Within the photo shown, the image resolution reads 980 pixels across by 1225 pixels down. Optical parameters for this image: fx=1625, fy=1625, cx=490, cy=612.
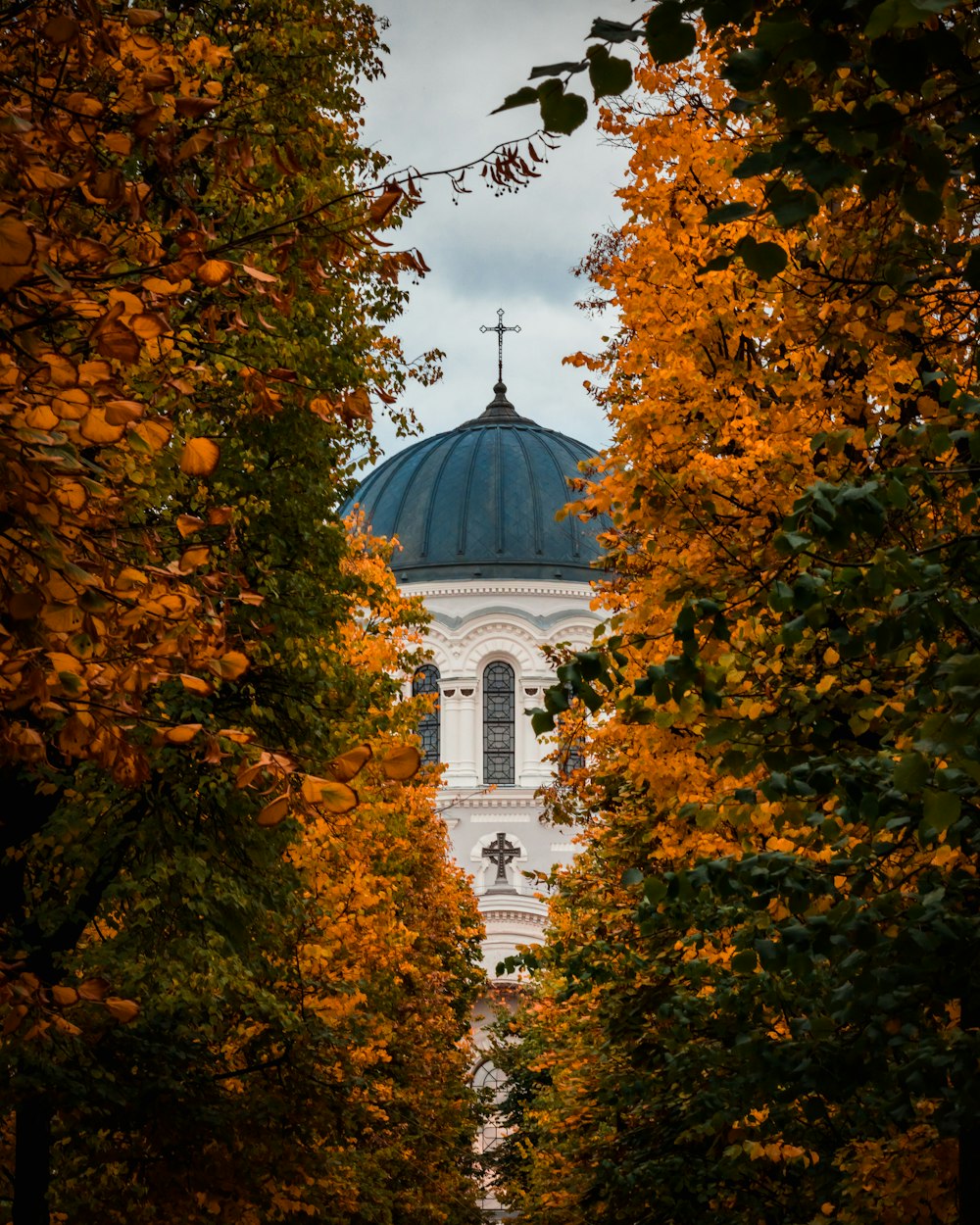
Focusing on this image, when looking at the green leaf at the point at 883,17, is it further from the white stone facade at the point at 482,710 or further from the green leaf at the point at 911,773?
the white stone facade at the point at 482,710

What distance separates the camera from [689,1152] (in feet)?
52.4

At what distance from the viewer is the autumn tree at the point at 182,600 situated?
527 centimetres

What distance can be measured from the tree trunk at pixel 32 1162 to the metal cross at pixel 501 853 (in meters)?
46.8

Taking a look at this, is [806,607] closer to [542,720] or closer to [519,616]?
[542,720]

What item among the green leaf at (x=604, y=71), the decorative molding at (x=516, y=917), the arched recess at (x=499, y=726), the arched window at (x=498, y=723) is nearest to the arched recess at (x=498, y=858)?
the arched recess at (x=499, y=726)

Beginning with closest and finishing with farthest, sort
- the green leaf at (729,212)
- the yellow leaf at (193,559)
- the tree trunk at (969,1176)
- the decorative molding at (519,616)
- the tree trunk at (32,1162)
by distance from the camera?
1. the green leaf at (729,212)
2. the yellow leaf at (193,559)
3. the tree trunk at (969,1176)
4. the tree trunk at (32,1162)
5. the decorative molding at (519,616)

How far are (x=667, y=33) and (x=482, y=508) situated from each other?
193 feet

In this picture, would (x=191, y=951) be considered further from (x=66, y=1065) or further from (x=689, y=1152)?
(x=689, y=1152)

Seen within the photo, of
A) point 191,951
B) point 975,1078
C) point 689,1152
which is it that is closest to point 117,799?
point 191,951

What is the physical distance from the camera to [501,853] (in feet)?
191

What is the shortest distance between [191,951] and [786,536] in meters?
6.84

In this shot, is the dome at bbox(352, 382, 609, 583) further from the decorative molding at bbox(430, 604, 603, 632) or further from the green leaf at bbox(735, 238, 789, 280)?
the green leaf at bbox(735, 238, 789, 280)

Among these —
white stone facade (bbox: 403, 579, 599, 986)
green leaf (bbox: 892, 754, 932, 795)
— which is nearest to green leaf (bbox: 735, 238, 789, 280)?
green leaf (bbox: 892, 754, 932, 795)

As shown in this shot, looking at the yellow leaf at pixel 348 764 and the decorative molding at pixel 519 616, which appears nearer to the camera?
the yellow leaf at pixel 348 764
